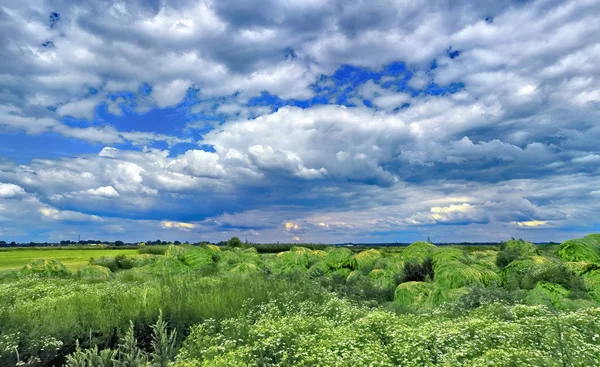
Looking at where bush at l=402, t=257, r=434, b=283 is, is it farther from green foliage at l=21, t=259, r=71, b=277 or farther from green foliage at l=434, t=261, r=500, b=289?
green foliage at l=21, t=259, r=71, b=277

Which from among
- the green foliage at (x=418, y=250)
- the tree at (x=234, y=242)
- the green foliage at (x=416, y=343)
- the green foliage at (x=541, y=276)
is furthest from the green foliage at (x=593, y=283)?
the tree at (x=234, y=242)

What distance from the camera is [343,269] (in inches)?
667

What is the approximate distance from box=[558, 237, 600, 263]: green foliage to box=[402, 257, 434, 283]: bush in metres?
4.30

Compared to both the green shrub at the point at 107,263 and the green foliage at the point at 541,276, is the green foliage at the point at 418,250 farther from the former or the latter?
the green shrub at the point at 107,263

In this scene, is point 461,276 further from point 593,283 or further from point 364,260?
point 364,260

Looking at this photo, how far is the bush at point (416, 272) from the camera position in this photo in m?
13.2

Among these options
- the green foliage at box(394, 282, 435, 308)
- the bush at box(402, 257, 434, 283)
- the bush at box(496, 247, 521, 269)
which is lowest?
the green foliage at box(394, 282, 435, 308)

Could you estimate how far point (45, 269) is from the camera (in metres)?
19.9

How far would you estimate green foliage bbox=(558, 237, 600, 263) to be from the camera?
12.5 metres

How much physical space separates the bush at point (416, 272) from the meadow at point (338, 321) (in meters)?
0.04

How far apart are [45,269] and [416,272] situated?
726 inches

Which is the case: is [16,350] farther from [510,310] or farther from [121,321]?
[510,310]

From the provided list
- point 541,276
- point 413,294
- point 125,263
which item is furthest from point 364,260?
point 125,263

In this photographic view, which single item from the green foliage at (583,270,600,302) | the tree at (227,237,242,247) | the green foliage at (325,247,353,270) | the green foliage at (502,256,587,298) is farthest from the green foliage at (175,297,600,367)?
the tree at (227,237,242,247)
